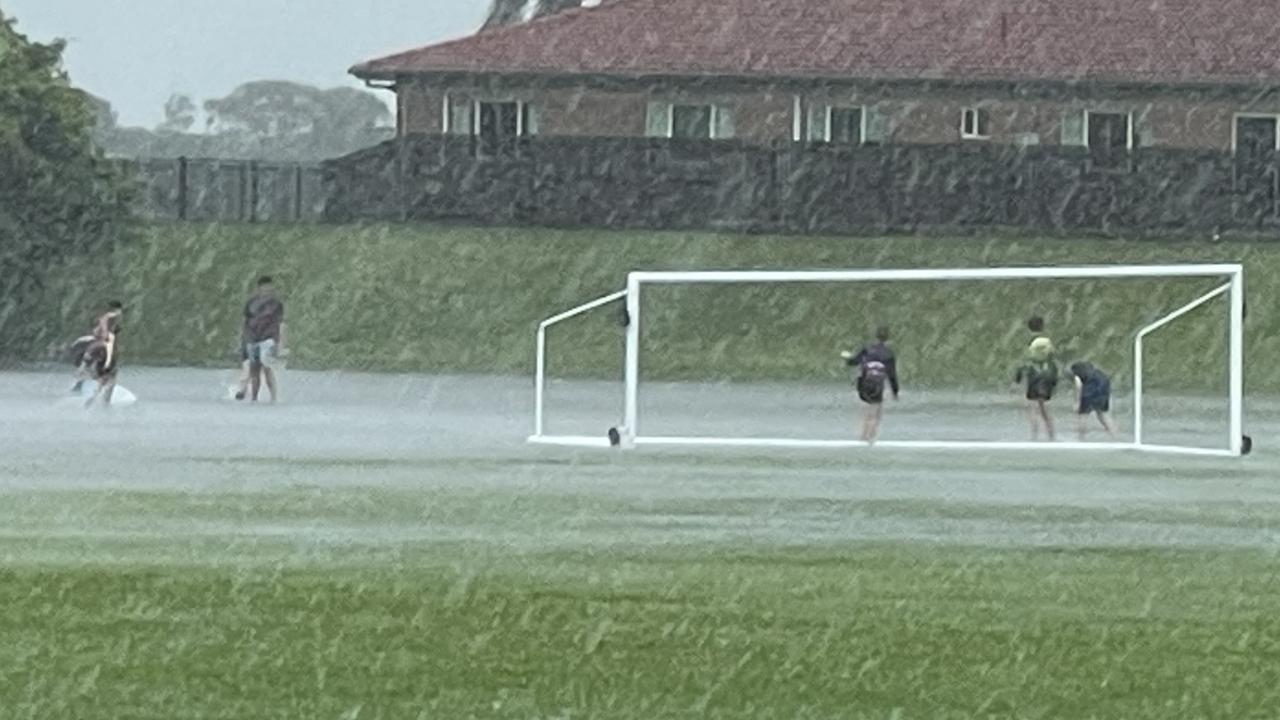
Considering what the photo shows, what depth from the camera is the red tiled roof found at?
200 ft

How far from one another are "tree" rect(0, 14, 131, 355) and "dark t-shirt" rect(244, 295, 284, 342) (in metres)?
11.5

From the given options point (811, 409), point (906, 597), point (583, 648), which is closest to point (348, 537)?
point (906, 597)

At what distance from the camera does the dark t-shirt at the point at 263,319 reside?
4016 centimetres

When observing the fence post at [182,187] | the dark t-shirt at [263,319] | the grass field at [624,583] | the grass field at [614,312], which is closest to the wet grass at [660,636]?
the grass field at [624,583]

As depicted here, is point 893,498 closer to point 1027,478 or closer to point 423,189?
point 1027,478

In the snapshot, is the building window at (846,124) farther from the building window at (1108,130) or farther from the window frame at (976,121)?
the building window at (1108,130)

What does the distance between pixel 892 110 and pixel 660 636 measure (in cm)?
4688

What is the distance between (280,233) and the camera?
2290 inches

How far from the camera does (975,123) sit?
203ft

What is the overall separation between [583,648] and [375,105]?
12288 cm

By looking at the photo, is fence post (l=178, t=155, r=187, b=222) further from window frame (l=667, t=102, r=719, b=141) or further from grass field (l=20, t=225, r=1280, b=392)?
window frame (l=667, t=102, r=719, b=141)

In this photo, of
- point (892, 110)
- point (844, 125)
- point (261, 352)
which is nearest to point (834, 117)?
point (844, 125)

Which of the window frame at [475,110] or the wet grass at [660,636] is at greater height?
the window frame at [475,110]

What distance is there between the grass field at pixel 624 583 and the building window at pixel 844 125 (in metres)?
31.4
